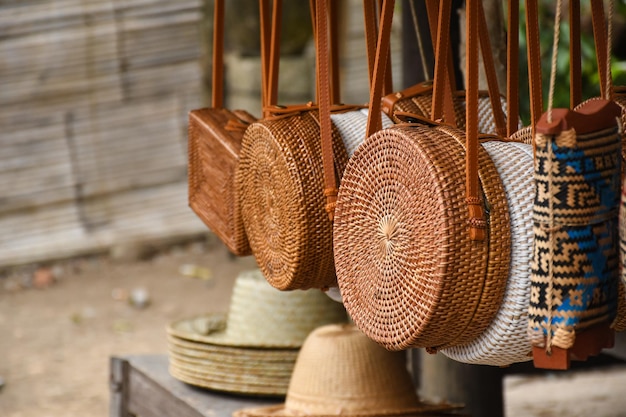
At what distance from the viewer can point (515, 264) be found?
1169 mm

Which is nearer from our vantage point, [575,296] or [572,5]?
[575,296]

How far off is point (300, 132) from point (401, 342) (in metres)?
0.43

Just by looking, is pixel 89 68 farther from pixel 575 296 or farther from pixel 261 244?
pixel 575 296

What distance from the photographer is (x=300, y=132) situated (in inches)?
61.9

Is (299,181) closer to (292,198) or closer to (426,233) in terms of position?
(292,198)

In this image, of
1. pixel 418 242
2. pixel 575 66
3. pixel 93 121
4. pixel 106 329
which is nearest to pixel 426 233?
pixel 418 242

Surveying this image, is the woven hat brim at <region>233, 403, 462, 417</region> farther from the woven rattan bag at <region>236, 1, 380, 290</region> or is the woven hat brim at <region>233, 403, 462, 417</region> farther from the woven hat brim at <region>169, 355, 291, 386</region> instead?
the woven rattan bag at <region>236, 1, 380, 290</region>

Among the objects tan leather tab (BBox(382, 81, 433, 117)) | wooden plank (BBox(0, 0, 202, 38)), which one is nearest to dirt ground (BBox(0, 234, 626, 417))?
wooden plank (BBox(0, 0, 202, 38))

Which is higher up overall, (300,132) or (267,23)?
(267,23)

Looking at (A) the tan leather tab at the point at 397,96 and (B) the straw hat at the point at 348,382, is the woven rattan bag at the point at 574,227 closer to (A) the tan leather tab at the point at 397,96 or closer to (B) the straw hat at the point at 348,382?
(A) the tan leather tab at the point at 397,96

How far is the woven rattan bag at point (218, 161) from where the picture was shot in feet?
6.00

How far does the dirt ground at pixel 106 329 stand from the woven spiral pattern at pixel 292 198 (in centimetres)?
229

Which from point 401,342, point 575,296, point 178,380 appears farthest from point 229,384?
point 575,296

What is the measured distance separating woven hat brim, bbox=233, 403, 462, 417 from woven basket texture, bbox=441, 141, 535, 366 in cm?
79
